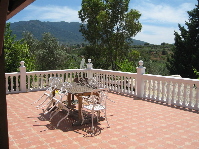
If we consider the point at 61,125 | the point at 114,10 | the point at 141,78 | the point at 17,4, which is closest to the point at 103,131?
the point at 61,125

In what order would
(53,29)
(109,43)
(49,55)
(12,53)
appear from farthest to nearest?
(53,29) → (109,43) → (49,55) → (12,53)

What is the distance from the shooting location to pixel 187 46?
67.8 feet

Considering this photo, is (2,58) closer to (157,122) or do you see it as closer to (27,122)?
(27,122)

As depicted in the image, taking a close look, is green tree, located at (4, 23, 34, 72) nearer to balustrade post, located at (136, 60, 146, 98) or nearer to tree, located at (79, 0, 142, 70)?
balustrade post, located at (136, 60, 146, 98)

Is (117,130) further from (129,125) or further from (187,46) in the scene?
(187,46)

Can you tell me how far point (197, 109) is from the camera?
589cm

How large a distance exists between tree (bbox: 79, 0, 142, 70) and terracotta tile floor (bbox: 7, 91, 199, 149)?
499 inches

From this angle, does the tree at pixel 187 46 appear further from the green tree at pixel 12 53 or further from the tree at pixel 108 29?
the green tree at pixel 12 53

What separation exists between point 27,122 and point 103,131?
1.81 m

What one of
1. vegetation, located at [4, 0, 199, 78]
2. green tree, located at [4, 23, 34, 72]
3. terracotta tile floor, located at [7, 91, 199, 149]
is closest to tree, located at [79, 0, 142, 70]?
vegetation, located at [4, 0, 199, 78]

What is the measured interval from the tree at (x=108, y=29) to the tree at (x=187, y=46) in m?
5.92

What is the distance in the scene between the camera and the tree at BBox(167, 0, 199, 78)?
20.5 m

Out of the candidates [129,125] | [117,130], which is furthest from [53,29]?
[117,130]

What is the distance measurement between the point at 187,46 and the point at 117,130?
61.3ft
